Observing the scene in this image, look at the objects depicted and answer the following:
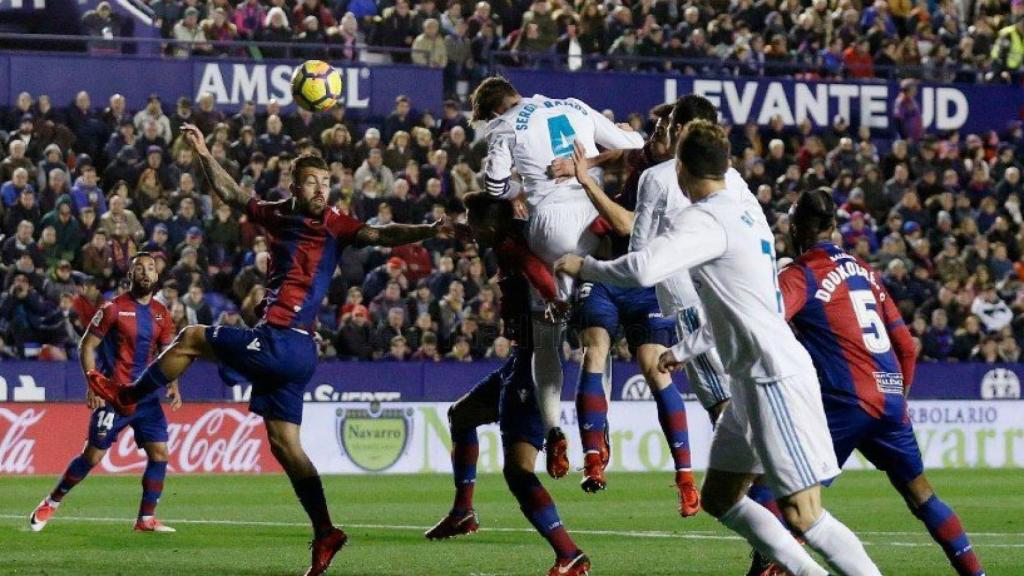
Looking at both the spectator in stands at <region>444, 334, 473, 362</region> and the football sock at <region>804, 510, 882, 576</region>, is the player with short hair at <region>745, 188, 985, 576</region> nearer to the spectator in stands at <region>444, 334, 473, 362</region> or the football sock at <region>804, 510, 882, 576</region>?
the football sock at <region>804, 510, 882, 576</region>

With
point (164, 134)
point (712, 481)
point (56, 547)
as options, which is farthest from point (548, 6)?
point (712, 481)

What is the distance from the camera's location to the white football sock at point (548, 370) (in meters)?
11.5

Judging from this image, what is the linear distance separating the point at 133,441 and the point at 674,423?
12976 mm

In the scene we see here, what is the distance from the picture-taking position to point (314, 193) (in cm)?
1148

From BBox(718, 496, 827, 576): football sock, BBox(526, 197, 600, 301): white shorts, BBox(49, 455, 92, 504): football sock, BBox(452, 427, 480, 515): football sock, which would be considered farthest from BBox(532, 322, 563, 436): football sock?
BBox(49, 455, 92, 504): football sock

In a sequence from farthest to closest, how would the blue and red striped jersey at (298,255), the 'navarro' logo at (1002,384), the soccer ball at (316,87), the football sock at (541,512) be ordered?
the 'navarro' logo at (1002,384) < the soccer ball at (316,87) < the blue and red striped jersey at (298,255) < the football sock at (541,512)

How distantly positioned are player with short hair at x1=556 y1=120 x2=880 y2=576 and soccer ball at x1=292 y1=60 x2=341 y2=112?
5920 millimetres

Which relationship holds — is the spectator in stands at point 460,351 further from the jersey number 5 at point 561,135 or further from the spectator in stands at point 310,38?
the jersey number 5 at point 561,135

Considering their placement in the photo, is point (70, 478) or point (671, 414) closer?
point (671, 414)

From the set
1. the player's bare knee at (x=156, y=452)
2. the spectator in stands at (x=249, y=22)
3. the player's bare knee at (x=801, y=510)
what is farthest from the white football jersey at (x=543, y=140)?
the spectator in stands at (x=249, y=22)

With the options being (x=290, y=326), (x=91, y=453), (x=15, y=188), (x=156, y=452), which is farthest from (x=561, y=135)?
(x=15, y=188)

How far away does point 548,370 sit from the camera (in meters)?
11.6

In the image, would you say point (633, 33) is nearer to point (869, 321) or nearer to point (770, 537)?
point (869, 321)

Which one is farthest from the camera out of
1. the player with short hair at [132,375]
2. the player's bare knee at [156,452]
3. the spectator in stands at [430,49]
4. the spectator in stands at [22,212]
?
the spectator in stands at [430,49]
